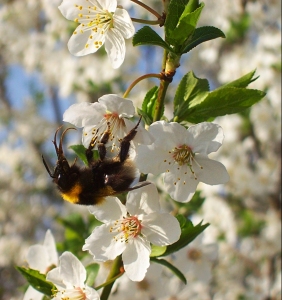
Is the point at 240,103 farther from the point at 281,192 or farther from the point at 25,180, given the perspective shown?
the point at 25,180

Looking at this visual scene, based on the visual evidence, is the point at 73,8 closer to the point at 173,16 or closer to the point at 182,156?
the point at 173,16

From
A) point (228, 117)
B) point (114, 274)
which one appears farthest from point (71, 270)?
point (228, 117)

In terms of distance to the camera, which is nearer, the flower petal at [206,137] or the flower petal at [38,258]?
the flower petal at [206,137]

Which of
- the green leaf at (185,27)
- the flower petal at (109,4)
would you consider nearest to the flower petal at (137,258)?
the green leaf at (185,27)

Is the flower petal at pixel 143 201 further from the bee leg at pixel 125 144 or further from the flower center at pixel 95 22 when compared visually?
the flower center at pixel 95 22

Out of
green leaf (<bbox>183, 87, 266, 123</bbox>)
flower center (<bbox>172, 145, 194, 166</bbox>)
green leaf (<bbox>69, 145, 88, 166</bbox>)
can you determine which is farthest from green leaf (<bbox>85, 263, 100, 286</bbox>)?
green leaf (<bbox>183, 87, 266, 123</bbox>)

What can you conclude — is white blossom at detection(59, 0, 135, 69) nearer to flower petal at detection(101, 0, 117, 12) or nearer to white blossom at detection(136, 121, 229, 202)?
flower petal at detection(101, 0, 117, 12)
